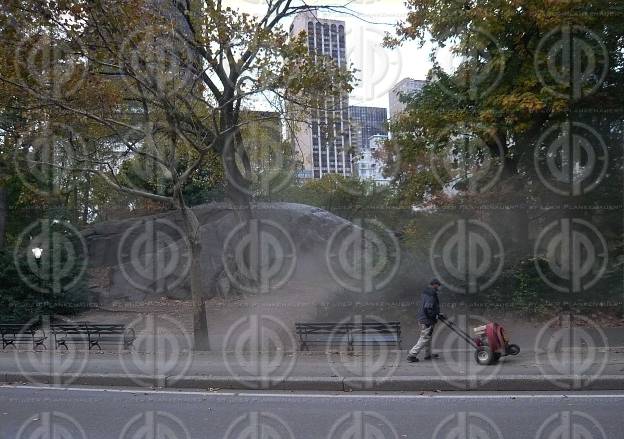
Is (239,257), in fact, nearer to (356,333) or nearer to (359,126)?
(359,126)

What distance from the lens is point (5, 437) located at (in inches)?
259

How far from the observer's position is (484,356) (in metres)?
10.3

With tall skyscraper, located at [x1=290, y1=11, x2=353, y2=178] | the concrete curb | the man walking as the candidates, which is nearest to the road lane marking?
the concrete curb

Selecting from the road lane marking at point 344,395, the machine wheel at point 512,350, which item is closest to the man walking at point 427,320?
the machine wheel at point 512,350

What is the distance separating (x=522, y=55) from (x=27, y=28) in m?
11.2

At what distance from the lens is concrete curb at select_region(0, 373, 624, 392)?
8.80 meters

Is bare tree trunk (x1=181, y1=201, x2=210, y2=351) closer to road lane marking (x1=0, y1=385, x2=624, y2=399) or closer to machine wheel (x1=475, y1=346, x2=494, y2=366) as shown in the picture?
road lane marking (x1=0, y1=385, x2=624, y2=399)

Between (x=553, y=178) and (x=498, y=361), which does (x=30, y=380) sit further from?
(x=553, y=178)

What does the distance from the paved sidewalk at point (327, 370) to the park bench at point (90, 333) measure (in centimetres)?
116

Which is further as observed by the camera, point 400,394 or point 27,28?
point 27,28

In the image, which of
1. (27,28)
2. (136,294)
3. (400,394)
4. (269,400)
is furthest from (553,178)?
(136,294)

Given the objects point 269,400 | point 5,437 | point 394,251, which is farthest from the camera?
point 394,251

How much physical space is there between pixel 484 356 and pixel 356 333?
120 inches

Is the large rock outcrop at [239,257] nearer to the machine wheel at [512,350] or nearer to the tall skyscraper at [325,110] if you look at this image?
the tall skyscraper at [325,110]
